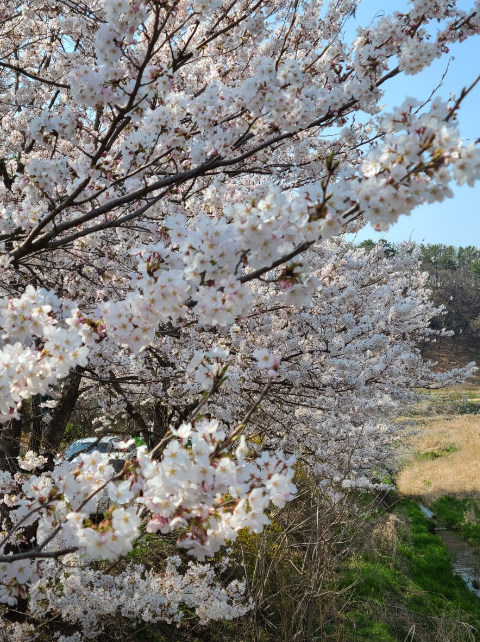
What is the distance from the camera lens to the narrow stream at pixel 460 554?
9833mm

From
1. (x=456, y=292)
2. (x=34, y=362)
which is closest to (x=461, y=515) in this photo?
(x=34, y=362)

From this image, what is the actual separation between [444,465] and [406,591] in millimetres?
9245

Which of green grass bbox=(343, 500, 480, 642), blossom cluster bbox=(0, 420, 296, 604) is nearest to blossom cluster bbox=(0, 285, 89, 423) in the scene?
blossom cluster bbox=(0, 420, 296, 604)

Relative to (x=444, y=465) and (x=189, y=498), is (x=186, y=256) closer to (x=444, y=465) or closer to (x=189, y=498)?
(x=189, y=498)

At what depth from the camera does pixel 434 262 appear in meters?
60.2

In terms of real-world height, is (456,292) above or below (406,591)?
above

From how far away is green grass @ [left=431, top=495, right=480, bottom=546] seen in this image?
11837 mm

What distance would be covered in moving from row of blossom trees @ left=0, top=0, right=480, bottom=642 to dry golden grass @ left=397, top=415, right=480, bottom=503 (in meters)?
8.88

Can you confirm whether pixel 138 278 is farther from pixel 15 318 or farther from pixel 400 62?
pixel 400 62

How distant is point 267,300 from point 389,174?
3714mm

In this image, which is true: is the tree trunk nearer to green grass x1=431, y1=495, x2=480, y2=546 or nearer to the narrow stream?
the narrow stream

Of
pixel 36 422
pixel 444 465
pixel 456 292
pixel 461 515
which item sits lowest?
pixel 461 515

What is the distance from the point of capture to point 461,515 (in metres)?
12.9

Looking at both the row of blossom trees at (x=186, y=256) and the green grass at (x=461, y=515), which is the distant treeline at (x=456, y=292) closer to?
the green grass at (x=461, y=515)
